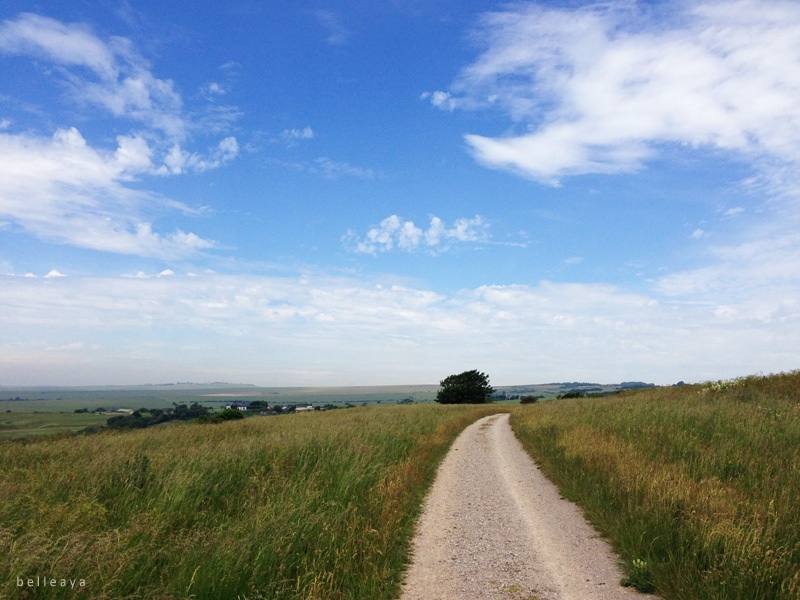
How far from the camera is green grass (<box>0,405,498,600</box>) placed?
18.1 ft

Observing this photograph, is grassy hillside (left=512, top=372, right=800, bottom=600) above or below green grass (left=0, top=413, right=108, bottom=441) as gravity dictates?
above

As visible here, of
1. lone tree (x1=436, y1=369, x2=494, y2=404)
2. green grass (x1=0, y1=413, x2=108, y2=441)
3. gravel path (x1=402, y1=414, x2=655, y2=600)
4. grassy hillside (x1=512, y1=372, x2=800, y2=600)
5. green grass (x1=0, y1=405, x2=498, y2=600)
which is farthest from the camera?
lone tree (x1=436, y1=369, x2=494, y2=404)

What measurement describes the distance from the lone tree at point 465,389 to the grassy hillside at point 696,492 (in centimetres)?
7567

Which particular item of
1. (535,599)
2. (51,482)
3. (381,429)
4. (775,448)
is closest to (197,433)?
(381,429)

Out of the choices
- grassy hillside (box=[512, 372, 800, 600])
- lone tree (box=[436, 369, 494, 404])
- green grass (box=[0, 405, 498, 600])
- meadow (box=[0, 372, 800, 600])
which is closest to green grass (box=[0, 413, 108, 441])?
meadow (box=[0, 372, 800, 600])

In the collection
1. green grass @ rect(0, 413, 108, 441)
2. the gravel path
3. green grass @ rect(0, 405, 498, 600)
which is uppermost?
green grass @ rect(0, 405, 498, 600)

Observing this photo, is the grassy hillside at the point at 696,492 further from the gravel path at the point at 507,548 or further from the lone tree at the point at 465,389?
the lone tree at the point at 465,389

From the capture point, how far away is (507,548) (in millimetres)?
7844

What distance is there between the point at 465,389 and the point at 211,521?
88342 millimetres

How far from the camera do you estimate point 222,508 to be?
9000 mm

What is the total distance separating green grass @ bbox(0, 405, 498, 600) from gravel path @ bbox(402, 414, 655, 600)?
1.64 ft

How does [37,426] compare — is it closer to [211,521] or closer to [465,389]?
[211,521]

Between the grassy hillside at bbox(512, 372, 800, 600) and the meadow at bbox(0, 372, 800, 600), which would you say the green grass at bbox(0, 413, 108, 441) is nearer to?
the meadow at bbox(0, 372, 800, 600)

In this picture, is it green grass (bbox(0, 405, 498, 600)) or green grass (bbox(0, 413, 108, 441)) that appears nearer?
green grass (bbox(0, 405, 498, 600))
